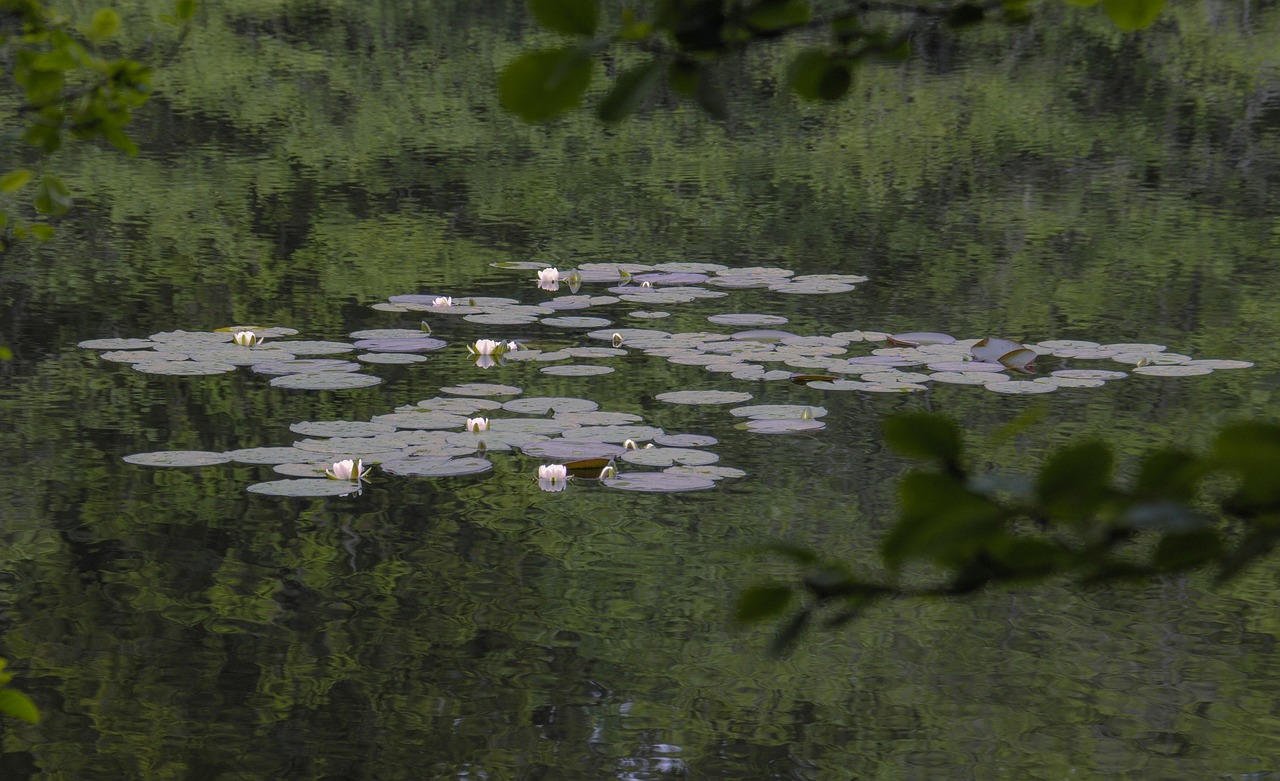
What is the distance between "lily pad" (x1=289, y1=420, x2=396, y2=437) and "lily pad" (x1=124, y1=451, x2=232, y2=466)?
226mm

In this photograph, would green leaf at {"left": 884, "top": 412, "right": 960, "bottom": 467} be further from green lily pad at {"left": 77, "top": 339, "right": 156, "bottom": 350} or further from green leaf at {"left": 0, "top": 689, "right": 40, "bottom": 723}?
green lily pad at {"left": 77, "top": 339, "right": 156, "bottom": 350}

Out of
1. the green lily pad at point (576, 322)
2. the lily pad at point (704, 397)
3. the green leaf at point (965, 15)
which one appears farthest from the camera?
the green lily pad at point (576, 322)

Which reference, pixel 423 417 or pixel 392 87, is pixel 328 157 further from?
pixel 423 417

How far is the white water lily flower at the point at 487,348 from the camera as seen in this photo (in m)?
4.38

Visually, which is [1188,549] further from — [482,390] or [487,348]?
[487,348]

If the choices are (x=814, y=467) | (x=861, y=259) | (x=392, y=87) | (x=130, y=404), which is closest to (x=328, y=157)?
(x=392, y=87)

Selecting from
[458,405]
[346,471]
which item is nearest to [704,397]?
[458,405]

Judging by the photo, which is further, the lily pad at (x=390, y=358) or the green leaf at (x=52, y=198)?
the lily pad at (x=390, y=358)

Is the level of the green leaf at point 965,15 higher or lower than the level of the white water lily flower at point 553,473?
higher

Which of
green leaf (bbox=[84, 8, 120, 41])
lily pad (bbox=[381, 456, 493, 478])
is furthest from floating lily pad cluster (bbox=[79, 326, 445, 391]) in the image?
green leaf (bbox=[84, 8, 120, 41])

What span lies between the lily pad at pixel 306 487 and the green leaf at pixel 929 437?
9.09ft

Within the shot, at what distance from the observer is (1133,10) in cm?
71

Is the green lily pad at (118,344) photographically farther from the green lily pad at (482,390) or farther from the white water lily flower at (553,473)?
the white water lily flower at (553,473)

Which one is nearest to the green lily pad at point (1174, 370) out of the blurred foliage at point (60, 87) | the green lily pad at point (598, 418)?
the green lily pad at point (598, 418)
